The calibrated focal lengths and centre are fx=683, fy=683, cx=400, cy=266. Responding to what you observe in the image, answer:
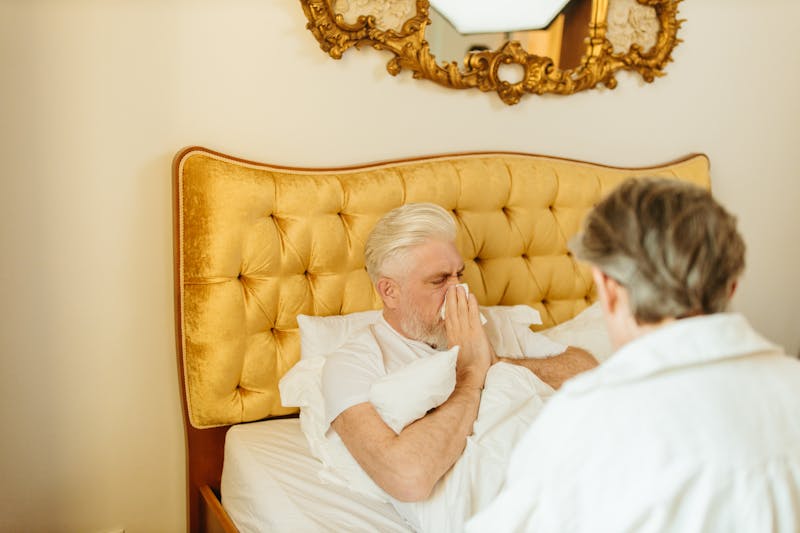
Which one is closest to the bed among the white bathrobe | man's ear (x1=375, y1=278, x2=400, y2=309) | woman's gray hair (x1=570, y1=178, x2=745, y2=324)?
man's ear (x1=375, y1=278, x2=400, y2=309)

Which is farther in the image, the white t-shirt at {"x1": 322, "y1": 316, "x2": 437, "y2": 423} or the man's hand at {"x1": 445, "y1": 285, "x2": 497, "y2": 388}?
the man's hand at {"x1": 445, "y1": 285, "x2": 497, "y2": 388}

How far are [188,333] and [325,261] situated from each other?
408mm

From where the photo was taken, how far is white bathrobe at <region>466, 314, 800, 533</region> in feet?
2.86

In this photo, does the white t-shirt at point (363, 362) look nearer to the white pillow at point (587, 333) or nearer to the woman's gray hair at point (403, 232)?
the woman's gray hair at point (403, 232)

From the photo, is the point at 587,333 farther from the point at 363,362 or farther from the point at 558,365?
the point at 363,362

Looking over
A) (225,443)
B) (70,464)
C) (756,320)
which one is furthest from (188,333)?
(756,320)

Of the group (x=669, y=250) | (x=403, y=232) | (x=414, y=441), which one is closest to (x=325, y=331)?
(x=403, y=232)

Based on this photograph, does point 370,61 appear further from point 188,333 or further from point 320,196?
point 188,333

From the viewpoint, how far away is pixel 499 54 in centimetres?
221

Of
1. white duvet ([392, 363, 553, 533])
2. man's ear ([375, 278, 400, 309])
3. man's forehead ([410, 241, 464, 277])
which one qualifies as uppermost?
man's forehead ([410, 241, 464, 277])

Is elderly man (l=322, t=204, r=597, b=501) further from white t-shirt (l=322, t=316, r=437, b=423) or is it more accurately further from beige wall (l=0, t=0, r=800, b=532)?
beige wall (l=0, t=0, r=800, b=532)

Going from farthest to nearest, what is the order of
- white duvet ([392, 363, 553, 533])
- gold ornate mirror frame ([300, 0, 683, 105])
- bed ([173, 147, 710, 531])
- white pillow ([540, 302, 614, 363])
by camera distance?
white pillow ([540, 302, 614, 363])
gold ornate mirror frame ([300, 0, 683, 105])
bed ([173, 147, 710, 531])
white duvet ([392, 363, 553, 533])

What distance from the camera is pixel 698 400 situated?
0.89 meters

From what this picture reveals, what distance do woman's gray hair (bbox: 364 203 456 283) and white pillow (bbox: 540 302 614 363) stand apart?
0.59m
